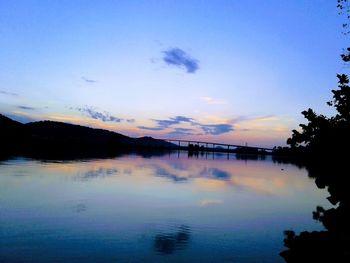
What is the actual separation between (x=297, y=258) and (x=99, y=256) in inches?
363

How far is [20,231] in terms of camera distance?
743 inches

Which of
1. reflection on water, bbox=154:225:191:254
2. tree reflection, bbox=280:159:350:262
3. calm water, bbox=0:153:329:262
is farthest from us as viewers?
reflection on water, bbox=154:225:191:254

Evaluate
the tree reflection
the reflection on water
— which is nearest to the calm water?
the reflection on water

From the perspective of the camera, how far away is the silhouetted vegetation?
10.5 meters

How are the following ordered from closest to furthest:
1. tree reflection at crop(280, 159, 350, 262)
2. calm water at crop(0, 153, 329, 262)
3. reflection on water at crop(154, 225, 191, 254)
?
tree reflection at crop(280, 159, 350, 262) → calm water at crop(0, 153, 329, 262) → reflection on water at crop(154, 225, 191, 254)

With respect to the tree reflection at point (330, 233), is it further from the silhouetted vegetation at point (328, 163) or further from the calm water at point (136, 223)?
the calm water at point (136, 223)

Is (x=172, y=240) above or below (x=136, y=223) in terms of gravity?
below

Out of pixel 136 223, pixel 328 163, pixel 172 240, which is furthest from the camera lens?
pixel 136 223

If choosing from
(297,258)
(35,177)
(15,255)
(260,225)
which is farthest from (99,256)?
(35,177)

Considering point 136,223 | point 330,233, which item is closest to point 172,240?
point 136,223

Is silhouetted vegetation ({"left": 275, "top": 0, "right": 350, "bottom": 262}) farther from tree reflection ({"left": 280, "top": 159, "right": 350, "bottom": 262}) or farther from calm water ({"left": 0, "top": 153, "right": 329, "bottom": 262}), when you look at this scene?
calm water ({"left": 0, "top": 153, "right": 329, "bottom": 262})

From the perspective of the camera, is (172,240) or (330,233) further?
(172,240)

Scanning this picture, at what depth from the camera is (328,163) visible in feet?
35.7

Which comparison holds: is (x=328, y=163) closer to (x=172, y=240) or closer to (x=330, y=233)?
(x=330, y=233)
